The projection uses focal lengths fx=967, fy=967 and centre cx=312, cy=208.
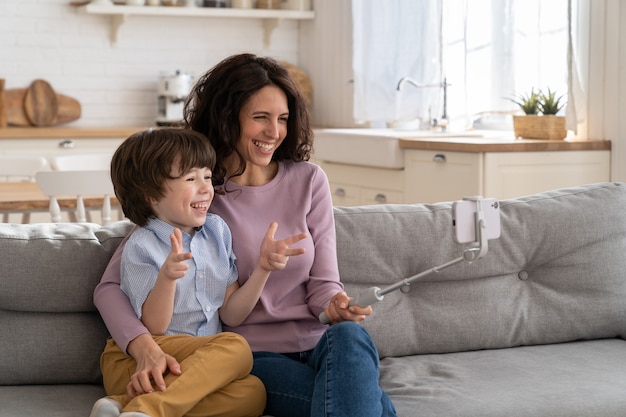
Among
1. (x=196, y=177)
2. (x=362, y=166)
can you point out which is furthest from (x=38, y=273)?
(x=362, y=166)

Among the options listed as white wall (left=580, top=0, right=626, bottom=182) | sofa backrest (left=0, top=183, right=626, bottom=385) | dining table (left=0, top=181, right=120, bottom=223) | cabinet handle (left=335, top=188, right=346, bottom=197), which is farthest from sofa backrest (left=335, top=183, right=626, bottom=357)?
cabinet handle (left=335, top=188, right=346, bottom=197)

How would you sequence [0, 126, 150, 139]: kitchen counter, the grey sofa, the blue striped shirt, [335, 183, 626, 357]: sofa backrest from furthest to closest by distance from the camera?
[0, 126, 150, 139]: kitchen counter < [335, 183, 626, 357]: sofa backrest < the grey sofa < the blue striped shirt

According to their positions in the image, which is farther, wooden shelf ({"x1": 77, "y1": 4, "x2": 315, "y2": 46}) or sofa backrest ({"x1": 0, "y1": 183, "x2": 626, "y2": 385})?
wooden shelf ({"x1": 77, "y1": 4, "x2": 315, "y2": 46})

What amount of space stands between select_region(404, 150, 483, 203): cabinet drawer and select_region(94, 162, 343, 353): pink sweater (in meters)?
1.69

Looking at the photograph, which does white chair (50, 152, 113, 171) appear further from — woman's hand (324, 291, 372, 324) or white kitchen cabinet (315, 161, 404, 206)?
woman's hand (324, 291, 372, 324)

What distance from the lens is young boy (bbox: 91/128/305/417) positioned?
1.84 meters

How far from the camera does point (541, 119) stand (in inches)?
155

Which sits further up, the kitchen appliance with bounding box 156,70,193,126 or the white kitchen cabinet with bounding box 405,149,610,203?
the kitchen appliance with bounding box 156,70,193,126

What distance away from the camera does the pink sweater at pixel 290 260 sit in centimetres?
207

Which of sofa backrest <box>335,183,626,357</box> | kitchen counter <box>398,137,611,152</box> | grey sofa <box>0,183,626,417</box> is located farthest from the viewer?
kitchen counter <box>398,137,611,152</box>

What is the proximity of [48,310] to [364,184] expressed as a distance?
8.81 feet

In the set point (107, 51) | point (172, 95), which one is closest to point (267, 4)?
point (172, 95)

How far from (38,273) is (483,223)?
974 mm

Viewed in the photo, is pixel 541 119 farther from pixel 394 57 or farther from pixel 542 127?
pixel 394 57
